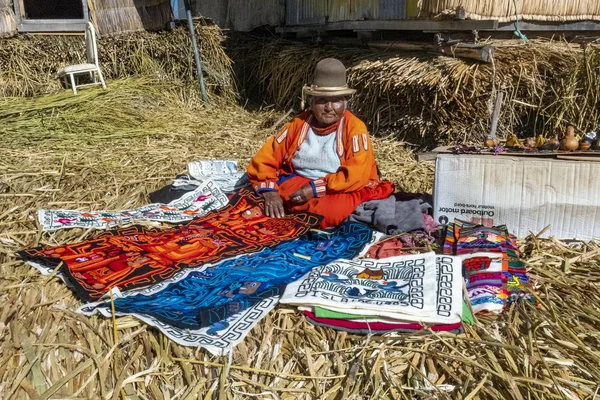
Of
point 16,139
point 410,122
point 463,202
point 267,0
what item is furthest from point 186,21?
point 463,202

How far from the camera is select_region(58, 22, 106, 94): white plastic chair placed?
25.1ft

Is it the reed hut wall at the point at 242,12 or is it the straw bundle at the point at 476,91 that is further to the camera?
the reed hut wall at the point at 242,12

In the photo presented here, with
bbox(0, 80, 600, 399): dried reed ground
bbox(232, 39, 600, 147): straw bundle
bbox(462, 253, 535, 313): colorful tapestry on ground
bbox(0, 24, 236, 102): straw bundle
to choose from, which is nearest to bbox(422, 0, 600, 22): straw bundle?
bbox(232, 39, 600, 147): straw bundle

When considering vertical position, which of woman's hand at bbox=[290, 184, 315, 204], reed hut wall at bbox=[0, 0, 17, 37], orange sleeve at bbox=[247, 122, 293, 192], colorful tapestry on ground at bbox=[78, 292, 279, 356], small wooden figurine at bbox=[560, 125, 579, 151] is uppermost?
reed hut wall at bbox=[0, 0, 17, 37]

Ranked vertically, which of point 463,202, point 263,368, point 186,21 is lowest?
point 263,368

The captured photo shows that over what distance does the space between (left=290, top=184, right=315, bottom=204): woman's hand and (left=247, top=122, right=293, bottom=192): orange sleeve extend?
0.74 ft

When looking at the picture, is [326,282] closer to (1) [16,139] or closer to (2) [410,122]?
(2) [410,122]

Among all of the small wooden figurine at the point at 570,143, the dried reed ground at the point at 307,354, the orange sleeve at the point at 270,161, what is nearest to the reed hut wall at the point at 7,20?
the dried reed ground at the point at 307,354

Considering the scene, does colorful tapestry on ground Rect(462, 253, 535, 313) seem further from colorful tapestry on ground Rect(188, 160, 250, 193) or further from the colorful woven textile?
colorful tapestry on ground Rect(188, 160, 250, 193)

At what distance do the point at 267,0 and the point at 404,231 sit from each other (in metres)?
6.37

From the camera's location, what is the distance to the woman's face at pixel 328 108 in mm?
3650

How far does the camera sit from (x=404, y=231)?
3461 millimetres

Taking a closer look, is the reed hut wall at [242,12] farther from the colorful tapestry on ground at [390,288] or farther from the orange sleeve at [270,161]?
the colorful tapestry on ground at [390,288]

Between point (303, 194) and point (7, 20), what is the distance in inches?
251
